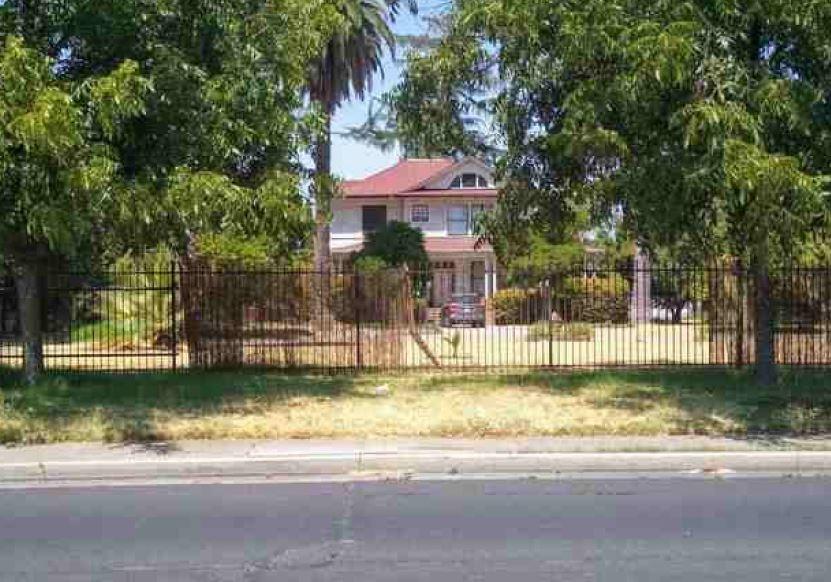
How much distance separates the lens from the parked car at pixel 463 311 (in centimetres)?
3064

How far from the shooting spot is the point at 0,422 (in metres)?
12.0

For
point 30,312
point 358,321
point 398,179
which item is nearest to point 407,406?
point 358,321

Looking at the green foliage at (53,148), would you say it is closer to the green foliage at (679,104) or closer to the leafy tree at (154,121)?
the leafy tree at (154,121)

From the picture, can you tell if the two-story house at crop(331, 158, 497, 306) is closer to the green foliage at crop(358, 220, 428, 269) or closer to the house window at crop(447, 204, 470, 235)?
the house window at crop(447, 204, 470, 235)

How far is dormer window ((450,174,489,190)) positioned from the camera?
4794 centimetres

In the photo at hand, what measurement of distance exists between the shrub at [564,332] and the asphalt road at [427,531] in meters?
11.7

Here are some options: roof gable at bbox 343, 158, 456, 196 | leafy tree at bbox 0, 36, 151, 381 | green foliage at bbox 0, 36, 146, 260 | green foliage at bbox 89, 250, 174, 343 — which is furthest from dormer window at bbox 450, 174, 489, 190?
green foliage at bbox 0, 36, 146, 260

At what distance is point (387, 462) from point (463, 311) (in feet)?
70.6

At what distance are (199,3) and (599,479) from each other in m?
7.48

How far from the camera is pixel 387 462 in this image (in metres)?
10.4

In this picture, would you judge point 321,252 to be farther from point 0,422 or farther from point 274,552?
point 274,552

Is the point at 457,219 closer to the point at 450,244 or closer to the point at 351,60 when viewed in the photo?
the point at 450,244

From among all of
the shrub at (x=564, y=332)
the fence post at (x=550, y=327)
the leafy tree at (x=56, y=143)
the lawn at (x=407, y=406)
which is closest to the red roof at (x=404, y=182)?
the shrub at (x=564, y=332)

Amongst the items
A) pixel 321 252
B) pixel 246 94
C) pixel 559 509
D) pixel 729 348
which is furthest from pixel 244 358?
pixel 321 252
